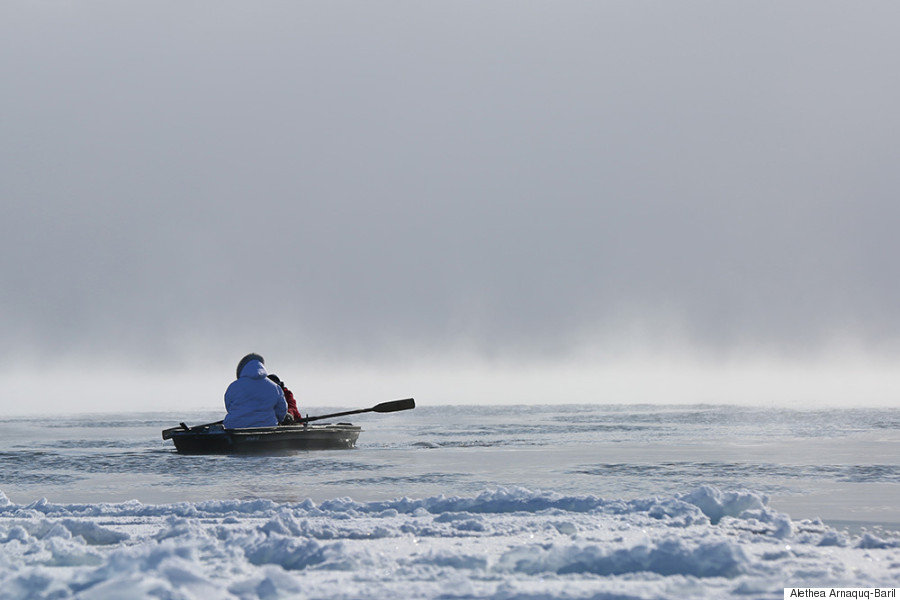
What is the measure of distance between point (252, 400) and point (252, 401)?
2cm

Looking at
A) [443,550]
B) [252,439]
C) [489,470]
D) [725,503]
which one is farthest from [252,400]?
[443,550]

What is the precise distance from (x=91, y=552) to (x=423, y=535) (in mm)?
2558

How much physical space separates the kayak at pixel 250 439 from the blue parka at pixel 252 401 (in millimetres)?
338

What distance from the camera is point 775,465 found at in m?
15.4

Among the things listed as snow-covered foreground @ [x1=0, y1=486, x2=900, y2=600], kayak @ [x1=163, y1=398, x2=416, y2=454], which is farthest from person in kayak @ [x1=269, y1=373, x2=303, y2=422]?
snow-covered foreground @ [x1=0, y1=486, x2=900, y2=600]

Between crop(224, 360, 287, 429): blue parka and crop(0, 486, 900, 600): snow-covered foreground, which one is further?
crop(224, 360, 287, 429): blue parka

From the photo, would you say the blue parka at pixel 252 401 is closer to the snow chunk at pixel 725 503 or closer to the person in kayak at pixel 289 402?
the person in kayak at pixel 289 402

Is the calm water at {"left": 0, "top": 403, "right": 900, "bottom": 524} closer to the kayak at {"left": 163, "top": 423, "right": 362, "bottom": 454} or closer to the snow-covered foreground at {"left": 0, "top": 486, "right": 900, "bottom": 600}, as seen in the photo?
the kayak at {"left": 163, "top": 423, "right": 362, "bottom": 454}

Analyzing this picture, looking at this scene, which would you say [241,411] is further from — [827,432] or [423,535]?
[827,432]

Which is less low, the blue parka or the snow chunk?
the blue parka

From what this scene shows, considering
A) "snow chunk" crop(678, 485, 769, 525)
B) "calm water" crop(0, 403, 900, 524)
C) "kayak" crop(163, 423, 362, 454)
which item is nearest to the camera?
"snow chunk" crop(678, 485, 769, 525)

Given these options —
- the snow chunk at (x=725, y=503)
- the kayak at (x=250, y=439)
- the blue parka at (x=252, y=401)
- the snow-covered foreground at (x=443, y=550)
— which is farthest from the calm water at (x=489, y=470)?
the snow-covered foreground at (x=443, y=550)

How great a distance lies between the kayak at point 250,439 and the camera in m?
18.3

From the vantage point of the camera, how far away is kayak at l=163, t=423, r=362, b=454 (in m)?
18.3
